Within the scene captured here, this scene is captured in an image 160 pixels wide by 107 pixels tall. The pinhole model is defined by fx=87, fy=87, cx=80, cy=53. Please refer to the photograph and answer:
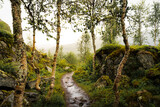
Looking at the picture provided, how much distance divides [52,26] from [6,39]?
822cm

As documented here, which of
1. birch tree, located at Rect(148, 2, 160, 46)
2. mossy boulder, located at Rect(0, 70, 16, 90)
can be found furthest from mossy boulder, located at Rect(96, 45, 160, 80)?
birch tree, located at Rect(148, 2, 160, 46)

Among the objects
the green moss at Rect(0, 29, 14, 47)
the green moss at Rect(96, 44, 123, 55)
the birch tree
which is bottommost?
the green moss at Rect(96, 44, 123, 55)

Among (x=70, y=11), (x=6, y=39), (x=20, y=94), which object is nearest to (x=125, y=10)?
(x=70, y=11)

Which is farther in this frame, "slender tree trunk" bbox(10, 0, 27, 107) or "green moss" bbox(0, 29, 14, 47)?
"green moss" bbox(0, 29, 14, 47)

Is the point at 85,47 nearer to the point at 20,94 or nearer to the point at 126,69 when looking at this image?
the point at 126,69

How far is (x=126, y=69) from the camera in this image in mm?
10750

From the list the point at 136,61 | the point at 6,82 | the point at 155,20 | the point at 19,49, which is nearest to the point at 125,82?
the point at 136,61

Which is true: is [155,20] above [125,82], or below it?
above

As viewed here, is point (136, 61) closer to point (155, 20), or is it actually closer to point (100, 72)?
point (100, 72)

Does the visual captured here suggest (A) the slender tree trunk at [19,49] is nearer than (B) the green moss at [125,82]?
Yes

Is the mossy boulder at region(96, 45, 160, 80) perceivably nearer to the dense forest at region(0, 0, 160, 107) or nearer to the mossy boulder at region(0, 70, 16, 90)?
the dense forest at region(0, 0, 160, 107)

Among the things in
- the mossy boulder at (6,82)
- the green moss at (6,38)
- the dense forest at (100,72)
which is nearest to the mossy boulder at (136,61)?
the dense forest at (100,72)

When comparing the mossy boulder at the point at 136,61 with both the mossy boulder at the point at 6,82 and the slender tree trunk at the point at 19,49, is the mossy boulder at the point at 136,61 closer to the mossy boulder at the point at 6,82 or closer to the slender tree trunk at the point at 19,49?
the slender tree trunk at the point at 19,49

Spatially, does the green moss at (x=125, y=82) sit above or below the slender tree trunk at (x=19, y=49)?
below
